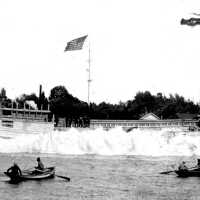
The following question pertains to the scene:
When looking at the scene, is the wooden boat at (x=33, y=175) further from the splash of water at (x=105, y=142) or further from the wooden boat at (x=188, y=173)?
the splash of water at (x=105, y=142)

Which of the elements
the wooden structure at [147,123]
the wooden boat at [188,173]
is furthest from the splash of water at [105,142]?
the wooden boat at [188,173]

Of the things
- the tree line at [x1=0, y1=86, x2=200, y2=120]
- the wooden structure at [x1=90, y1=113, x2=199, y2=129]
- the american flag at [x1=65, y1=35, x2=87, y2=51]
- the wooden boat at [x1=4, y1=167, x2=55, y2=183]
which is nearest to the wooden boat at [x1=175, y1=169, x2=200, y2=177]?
the wooden boat at [x1=4, y1=167, x2=55, y2=183]

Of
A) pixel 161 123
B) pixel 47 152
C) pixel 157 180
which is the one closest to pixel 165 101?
pixel 161 123

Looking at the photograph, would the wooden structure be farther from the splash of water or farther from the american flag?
the american flag

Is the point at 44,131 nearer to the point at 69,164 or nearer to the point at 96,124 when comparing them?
the point at 96,124

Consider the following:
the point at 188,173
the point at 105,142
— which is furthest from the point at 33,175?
the point at 105,142
